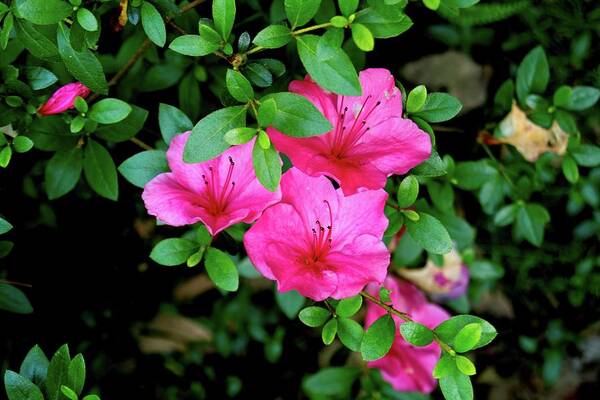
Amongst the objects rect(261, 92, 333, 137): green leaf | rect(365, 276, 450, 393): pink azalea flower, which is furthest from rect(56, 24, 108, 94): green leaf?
rect(365, 276, 450, 393): pink azalea flower

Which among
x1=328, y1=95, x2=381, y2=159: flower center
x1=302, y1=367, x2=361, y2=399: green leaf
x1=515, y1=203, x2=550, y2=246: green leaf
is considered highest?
x1=328, y1=95, x2=381, y2=159: flower center

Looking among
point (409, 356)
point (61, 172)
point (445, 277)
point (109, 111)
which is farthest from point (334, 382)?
point (109, 111)

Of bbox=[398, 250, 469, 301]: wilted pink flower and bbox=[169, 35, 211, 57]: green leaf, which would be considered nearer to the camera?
bbox=[169, 35, 211, 57]: green leaf

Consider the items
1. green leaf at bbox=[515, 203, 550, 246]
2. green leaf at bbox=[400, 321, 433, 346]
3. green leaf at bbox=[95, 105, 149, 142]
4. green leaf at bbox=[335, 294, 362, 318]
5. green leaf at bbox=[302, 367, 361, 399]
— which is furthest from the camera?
green leaf at bbox=[302, 367, 361, 399]

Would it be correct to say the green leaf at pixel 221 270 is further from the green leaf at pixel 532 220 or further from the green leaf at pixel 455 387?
the green leaf at pixel 532 220

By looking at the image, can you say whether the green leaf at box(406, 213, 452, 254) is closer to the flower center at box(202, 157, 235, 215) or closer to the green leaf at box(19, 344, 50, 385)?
the flower center at box(202, 157, 235, 215)

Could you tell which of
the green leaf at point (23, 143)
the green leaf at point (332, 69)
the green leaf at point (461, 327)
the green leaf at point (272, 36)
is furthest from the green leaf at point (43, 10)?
the green leaf at point (461, 327)

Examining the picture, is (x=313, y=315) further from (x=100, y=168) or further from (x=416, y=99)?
(x=100, y=168)
